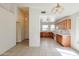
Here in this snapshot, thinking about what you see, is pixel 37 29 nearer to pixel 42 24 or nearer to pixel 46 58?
pixel 46 58

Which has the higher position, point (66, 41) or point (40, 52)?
point (66, 41)

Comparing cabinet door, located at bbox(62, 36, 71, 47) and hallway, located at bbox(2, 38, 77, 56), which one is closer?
hallway, located at bbox(2, 38, 77, 56)

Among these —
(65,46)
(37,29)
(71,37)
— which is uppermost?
(37,29)

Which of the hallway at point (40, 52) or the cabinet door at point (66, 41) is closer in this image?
the hallway at point (40, 52)

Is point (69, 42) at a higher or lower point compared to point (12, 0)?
lower

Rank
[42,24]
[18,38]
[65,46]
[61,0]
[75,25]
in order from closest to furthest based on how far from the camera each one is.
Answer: [61,0] → [75,25] → [65,46] → [18,38] → [42,24]

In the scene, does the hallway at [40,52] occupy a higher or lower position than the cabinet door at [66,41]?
lower

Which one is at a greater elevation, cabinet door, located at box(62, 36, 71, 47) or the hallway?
cabinet door, located at box(62, 36, 71, 47)

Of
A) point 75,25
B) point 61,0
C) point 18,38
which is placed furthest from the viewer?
point 18,38

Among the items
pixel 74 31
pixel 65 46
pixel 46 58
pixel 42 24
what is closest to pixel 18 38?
→ pixel 65 46

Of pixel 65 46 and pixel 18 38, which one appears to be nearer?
pixel 65 46

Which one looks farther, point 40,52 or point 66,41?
point 66,41

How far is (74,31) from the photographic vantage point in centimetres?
721

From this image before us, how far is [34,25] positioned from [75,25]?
236 cm
